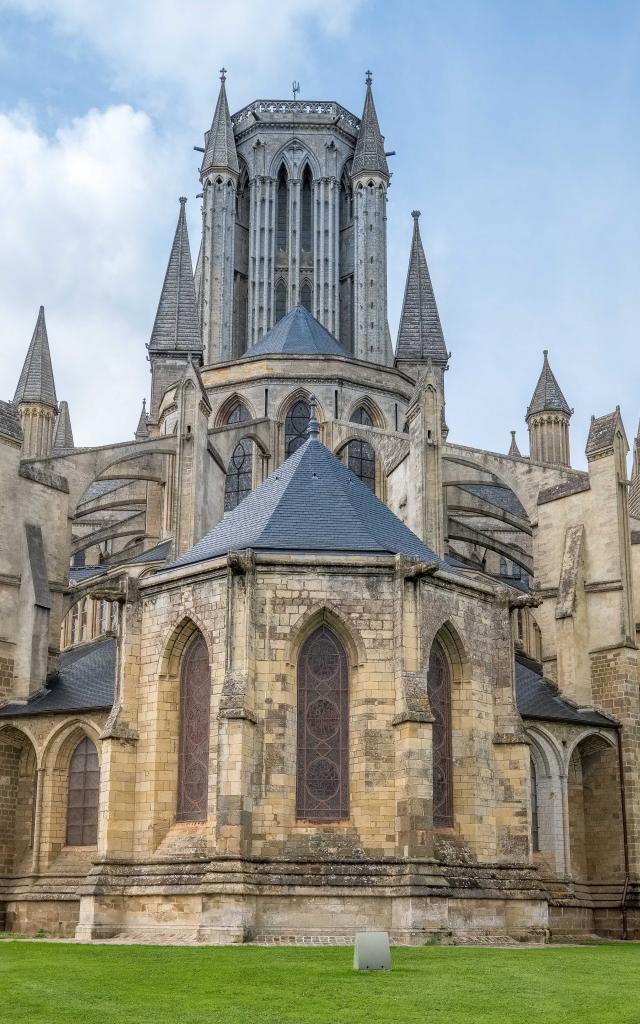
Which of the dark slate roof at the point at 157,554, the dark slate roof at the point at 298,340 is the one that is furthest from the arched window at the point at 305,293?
the dark slate roof at the point at 157,554

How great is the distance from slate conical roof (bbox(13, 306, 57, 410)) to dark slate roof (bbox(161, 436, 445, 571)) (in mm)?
20954

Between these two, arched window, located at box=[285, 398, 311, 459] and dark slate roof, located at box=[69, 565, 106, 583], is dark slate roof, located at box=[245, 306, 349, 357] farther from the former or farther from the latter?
dark slate roof, located at box=[69, 565, 106, 583]

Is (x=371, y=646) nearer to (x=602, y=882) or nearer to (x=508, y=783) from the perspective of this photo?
(x=508, y=783)

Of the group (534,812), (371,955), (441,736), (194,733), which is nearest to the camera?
(371,955)

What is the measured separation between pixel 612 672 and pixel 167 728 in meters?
13.7

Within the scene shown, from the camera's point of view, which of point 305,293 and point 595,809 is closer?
point 595,809

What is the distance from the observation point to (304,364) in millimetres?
42250

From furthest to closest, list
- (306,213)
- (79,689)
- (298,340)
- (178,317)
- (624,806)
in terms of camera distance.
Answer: (306,213)
(178,317)
(298,340)
(624,806)
(79,689)

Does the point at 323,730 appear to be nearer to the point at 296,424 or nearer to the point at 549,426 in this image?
the point at 296,424

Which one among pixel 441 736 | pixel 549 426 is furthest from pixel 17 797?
pixel 549 426

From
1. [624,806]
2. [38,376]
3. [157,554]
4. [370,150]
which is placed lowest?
[624,806]

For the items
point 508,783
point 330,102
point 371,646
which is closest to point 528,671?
point 508,783

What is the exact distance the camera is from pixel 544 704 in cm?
3212

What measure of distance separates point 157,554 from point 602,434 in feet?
40.6
